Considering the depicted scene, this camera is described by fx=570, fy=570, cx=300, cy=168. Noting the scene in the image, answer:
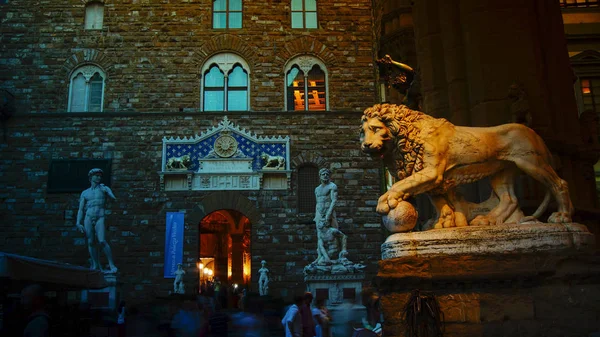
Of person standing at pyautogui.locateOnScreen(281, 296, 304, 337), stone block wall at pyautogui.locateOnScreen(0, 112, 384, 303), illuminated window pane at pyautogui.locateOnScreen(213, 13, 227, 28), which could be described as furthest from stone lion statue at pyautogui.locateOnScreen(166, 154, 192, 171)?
person standing at pyautogui.locateOnScreen(281, 296, 304, 337)

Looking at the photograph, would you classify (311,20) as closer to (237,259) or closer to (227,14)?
(227,14)

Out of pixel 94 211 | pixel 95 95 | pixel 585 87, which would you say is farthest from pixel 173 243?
pixel 585 87

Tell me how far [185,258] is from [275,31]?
333 inches

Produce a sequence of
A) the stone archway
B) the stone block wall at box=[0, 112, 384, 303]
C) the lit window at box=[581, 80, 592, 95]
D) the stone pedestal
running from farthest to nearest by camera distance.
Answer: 1. the stone archway
2. the stone block wall at box=[0, 112, 384, 303]
3. the lit window at box=[581, 80, 592, 95]
4. the stone pedestal

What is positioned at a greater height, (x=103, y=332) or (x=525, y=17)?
(x=525, y=17)

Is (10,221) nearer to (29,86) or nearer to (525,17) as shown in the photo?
(29,86)

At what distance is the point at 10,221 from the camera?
1855 cm

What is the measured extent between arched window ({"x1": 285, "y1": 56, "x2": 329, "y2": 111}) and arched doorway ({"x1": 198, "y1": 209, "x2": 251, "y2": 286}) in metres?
8.36

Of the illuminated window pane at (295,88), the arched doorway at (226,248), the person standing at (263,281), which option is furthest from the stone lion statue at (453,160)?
the arched doorway at (226,248)

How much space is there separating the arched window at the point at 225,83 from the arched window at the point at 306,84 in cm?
151

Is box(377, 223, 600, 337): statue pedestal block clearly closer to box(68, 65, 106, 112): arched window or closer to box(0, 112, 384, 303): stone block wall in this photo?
box(0, 112, 384, 303): stone block wall

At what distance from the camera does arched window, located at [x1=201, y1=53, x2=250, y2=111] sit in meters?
19.8

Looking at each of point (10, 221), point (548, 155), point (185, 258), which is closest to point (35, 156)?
point (10, 221)

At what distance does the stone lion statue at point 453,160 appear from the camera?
457 cm
